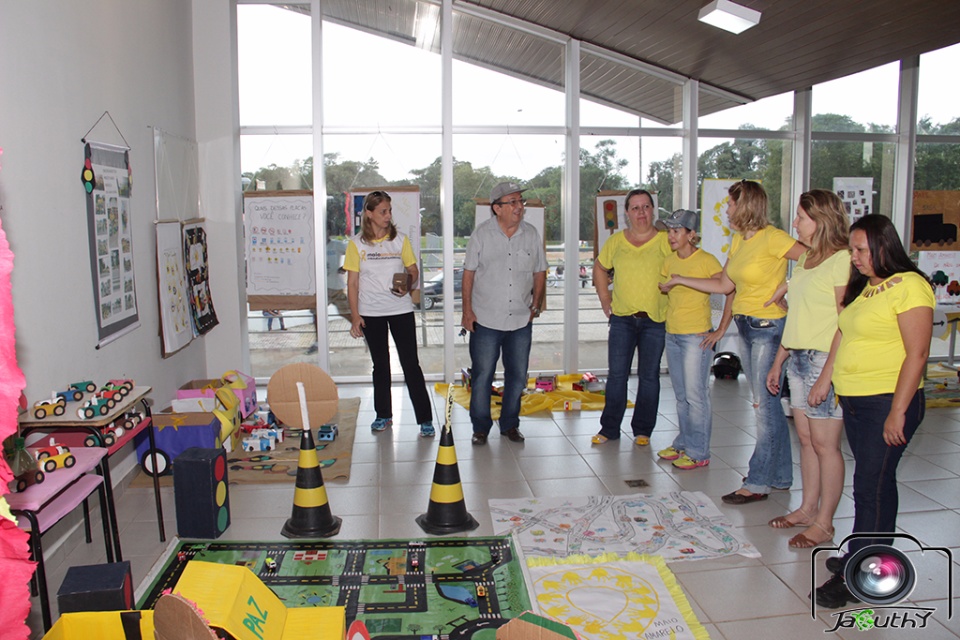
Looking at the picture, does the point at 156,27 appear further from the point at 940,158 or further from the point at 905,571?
the point at 940,158

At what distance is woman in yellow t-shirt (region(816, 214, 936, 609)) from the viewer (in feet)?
9.10

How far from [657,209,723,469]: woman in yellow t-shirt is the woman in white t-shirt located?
1.76 metres

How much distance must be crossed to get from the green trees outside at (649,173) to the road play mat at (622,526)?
378cm

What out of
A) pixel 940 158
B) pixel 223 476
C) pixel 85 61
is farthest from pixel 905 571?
pixel 940 158

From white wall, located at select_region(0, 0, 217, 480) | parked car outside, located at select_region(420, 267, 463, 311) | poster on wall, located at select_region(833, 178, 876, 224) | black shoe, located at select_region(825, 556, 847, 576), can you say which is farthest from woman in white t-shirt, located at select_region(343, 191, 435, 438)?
poster on wall, located at select_region(833, 178, 876, 224)

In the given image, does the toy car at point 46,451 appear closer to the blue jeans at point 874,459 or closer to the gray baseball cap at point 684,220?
the blue jeans at point 874,459

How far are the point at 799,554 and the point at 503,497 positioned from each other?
1.52m

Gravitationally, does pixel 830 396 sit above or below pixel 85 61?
below

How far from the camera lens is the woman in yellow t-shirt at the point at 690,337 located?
4453mm

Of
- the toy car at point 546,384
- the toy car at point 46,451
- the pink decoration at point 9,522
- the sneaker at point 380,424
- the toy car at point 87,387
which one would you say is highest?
the pink decoration at point 9,522

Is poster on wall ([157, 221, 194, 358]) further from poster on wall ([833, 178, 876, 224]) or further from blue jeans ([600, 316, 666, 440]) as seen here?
poster on wall ([833, 178, 876, 224])

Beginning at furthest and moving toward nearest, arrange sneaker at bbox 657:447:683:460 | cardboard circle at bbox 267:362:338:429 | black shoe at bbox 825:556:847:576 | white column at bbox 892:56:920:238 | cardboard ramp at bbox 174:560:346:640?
white column at bbox 892:56:920:238
cardboard circle at bbox 267:362:338:429
sneaker at bbox 657:447:683:460
black shoe at bbox 825:556:847:576
cardboard ramp at bbox 174:560:346:640

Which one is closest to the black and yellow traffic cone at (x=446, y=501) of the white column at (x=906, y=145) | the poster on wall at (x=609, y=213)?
the poster on wall at (x=609, y=213)

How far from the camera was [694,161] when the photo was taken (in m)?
7.45
